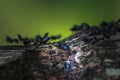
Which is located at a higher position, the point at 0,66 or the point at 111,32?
the point at 111,32

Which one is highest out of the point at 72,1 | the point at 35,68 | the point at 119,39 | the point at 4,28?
the point at 72,1

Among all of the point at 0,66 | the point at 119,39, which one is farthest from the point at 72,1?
the point at 0,66

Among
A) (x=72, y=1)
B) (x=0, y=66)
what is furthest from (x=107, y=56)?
(x=72, y=1)

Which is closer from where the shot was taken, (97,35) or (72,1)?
(97,35)

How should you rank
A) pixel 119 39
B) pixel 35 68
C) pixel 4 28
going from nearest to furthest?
pixel 35 68 → pixel 119 39 → pixel 4 28

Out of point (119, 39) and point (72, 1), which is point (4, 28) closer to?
point (72, 1)

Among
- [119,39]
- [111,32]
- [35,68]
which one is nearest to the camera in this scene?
[35,68]
